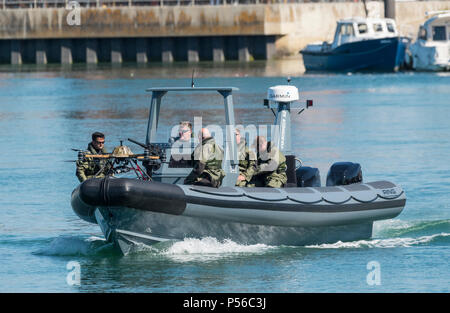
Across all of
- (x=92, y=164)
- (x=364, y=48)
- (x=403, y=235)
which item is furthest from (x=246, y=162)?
(x=364, y=48)

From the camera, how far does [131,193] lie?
12625 mm

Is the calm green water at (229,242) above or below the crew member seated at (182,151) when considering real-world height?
below

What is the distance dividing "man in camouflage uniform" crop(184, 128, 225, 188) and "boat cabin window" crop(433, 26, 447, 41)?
38549mm

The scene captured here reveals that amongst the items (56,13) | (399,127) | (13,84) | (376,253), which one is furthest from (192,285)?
(56,13)

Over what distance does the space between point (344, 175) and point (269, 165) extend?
4.70 feet

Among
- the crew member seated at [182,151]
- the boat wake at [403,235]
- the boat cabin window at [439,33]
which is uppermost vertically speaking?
the boat cabin window at [439,33]

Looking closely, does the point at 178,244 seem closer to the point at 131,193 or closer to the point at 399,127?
the point at 131,193

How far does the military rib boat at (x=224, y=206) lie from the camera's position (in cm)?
1282

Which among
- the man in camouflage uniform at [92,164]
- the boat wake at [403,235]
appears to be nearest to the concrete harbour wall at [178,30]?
the boat wake at [403,235]

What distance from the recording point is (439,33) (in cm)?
5038

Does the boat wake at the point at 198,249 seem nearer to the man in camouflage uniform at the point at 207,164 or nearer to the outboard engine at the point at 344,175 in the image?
the man in camouflage uniform at the point at 207,164

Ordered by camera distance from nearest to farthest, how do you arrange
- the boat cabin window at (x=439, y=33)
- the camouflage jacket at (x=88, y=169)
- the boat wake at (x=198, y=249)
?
the boat wake at (x=198, y=249), the camouflage jacket at (x=88, y=169), the boat cabin window at (x=439, y=33)

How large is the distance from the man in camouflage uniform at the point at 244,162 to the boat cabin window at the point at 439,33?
37.9 m
